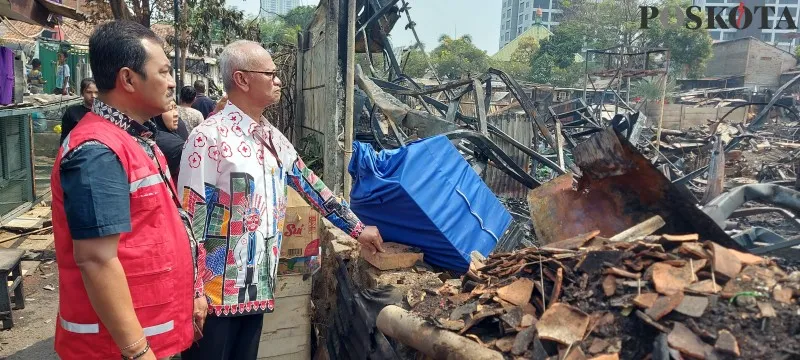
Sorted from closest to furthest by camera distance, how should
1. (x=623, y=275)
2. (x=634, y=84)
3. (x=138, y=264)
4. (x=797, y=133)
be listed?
1. (x=138, y=264)
2. (x=623, y=275)
3. (x=797, y=133)
4. (x=634, y=84)

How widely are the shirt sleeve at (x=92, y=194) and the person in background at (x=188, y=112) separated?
3559mm

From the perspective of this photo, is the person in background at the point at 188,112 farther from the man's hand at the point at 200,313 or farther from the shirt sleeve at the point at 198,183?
the man's hand at the point at 200,313

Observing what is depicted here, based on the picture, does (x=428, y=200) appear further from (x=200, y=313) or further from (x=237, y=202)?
(x=200, y=313)

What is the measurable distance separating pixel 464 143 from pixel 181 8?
7539 mm

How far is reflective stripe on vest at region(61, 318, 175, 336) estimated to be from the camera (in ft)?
5.14

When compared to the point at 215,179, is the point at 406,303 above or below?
below

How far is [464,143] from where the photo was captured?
5680 mm

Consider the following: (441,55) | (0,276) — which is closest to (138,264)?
(0,276)

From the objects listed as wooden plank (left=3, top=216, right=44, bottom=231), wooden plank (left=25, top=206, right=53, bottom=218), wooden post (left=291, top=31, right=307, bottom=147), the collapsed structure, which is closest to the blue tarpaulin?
the collapsed structure

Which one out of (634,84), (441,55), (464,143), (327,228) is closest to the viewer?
(327,228)

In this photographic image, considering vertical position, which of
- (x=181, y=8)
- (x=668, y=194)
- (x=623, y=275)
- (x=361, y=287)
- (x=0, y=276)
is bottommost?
(x=0, y=276)

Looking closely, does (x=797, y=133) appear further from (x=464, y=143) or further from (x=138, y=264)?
(x=138, y=264)

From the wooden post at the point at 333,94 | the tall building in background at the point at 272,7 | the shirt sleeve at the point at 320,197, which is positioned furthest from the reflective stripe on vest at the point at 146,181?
the tall building in background at the point at 272,7

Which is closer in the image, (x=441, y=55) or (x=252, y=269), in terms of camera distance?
(x=252, y=269)
